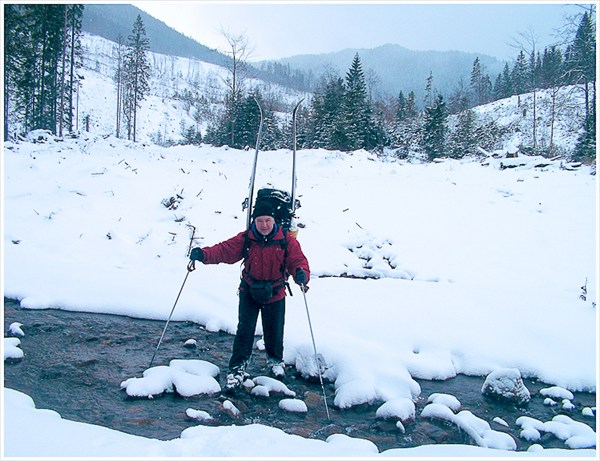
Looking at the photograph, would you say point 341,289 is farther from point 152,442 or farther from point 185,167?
point 185,167

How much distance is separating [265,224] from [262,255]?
1.25 feet

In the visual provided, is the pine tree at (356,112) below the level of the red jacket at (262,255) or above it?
above

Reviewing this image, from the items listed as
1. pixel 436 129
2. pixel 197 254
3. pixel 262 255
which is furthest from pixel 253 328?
pixel 436 129

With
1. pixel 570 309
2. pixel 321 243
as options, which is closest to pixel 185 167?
pixel 321 243

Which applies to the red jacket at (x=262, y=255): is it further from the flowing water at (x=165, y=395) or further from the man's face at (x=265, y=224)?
the flowing water at (x=165, y=395)

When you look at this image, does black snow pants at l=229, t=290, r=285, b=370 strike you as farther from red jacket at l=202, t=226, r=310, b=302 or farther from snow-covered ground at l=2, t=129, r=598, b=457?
snow-covered ground at l=2, t=129, r=598, b=457

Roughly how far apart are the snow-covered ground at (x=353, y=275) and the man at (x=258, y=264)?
2.08 ft

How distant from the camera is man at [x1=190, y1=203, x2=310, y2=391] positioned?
457cm

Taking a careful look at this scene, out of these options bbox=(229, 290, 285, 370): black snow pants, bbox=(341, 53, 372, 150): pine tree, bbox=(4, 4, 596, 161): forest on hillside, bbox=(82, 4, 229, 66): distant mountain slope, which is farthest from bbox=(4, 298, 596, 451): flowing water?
bbox=(82, 4, 229, 66): distant mountain slope

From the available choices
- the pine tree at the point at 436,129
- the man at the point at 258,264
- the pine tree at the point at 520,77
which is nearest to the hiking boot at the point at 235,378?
the man at the point at 258,264

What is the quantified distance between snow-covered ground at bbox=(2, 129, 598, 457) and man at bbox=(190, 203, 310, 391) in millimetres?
634

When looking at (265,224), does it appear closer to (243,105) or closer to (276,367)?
(276,367)

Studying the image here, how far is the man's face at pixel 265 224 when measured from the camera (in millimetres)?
4555

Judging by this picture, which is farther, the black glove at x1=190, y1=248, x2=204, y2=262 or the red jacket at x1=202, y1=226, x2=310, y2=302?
the red jacket at x1=202, y1=226, x2=310, y2=302
